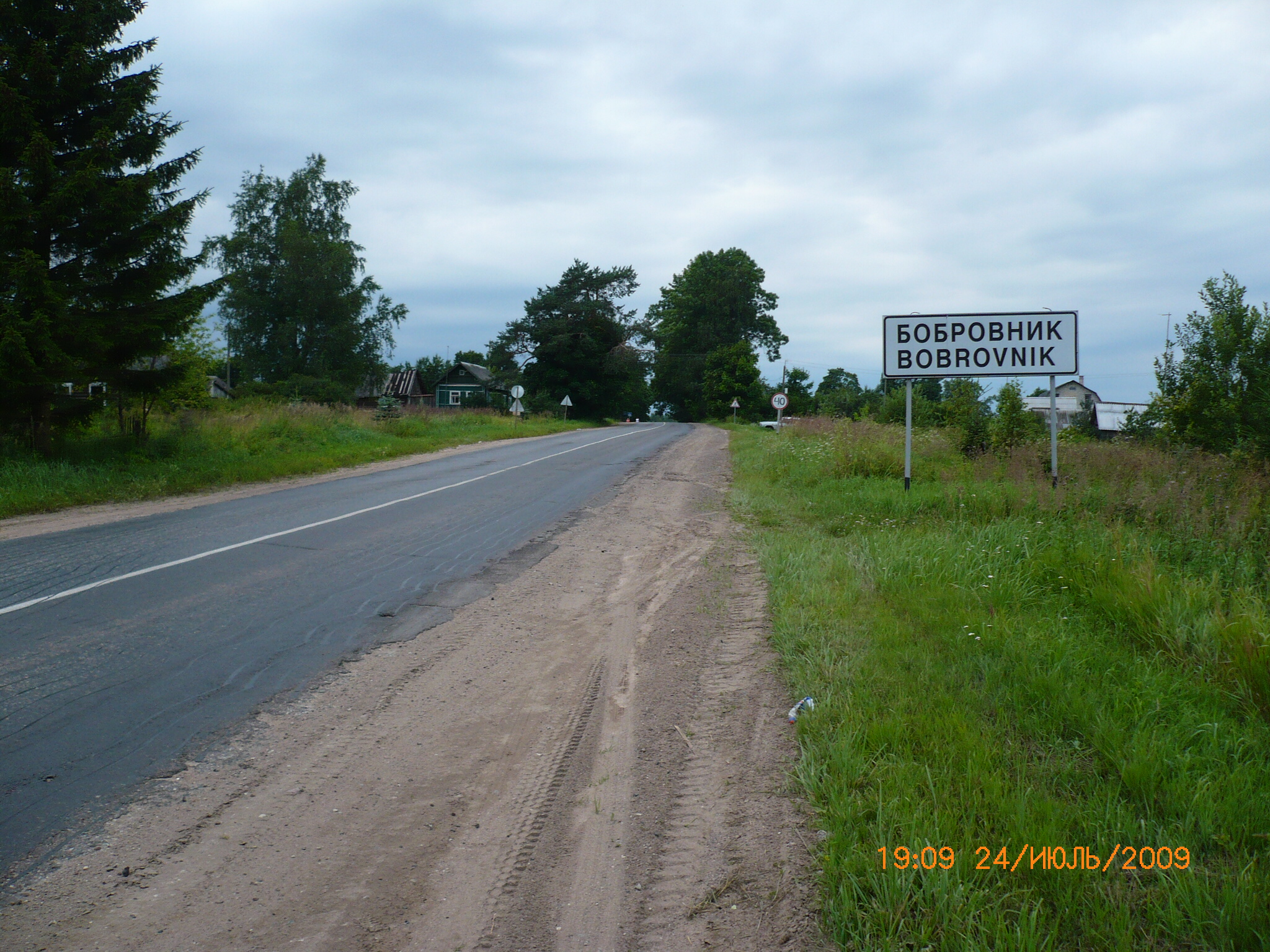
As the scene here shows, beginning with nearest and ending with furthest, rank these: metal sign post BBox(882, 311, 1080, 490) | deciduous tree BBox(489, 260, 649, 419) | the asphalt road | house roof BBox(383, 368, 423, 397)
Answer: the asphalt road → metal sign post BBox(882, 311, 1080, 490) → deciduous tree BBox(489, 260, 649, 419) → house roof BBox(383, 368, 423, 397)

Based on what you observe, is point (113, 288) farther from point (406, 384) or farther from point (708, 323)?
point (406, 384)

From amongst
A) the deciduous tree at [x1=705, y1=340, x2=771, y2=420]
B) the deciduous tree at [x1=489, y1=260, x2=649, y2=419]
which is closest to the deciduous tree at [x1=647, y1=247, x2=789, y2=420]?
the deciduous tree at [x1=705, y1=340, x2=771, y2=420]

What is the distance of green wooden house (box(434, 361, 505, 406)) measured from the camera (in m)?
87.4

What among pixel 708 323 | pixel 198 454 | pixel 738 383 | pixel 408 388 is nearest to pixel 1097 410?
pixel 738 383

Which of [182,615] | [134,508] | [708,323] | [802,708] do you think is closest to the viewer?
[802,708]

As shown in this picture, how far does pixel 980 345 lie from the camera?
12.0 m

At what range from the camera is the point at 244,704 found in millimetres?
4711

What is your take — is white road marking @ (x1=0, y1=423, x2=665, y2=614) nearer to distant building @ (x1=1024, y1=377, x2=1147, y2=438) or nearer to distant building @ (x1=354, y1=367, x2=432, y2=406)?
distant building @ (x1=1024, y1=377, x2=1147, y2=438)

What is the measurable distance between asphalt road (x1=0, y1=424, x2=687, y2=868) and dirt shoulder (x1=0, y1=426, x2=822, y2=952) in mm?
385

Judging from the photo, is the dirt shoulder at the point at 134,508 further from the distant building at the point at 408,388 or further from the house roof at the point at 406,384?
the house roof at the point at 406,384

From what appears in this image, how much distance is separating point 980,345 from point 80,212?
15884mm

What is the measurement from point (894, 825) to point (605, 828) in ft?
4.12

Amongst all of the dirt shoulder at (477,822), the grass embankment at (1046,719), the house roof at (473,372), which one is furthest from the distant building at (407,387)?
the dirt shoulder at (477,822)

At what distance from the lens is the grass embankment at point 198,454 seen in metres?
13.2
